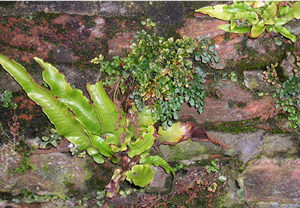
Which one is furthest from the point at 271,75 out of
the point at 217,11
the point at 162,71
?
the point at 162,71

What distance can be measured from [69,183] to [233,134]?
169 cm

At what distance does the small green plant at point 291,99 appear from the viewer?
2.52 metres

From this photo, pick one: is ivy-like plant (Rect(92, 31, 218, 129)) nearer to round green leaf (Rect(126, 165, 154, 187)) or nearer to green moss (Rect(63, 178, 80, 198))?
round green leaf (Rect(126, 165, 154, 187))

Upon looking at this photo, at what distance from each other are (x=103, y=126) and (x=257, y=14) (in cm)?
159

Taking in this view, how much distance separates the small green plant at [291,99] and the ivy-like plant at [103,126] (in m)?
0.71

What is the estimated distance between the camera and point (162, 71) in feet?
7.88

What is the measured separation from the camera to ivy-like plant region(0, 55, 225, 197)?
2.41m

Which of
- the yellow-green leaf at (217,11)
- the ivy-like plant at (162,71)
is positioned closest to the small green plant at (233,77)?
the ivy-like plant at (162,71)

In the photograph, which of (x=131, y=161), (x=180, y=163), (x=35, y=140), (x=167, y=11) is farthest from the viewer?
(x=180, y=163)

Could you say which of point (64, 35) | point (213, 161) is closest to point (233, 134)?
point (213, 161)

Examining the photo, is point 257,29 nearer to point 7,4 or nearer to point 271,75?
point 271,75

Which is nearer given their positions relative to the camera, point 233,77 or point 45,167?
point 233,77

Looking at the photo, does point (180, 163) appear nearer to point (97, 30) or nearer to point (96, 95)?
point (96, 95)

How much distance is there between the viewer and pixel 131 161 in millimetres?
2826
